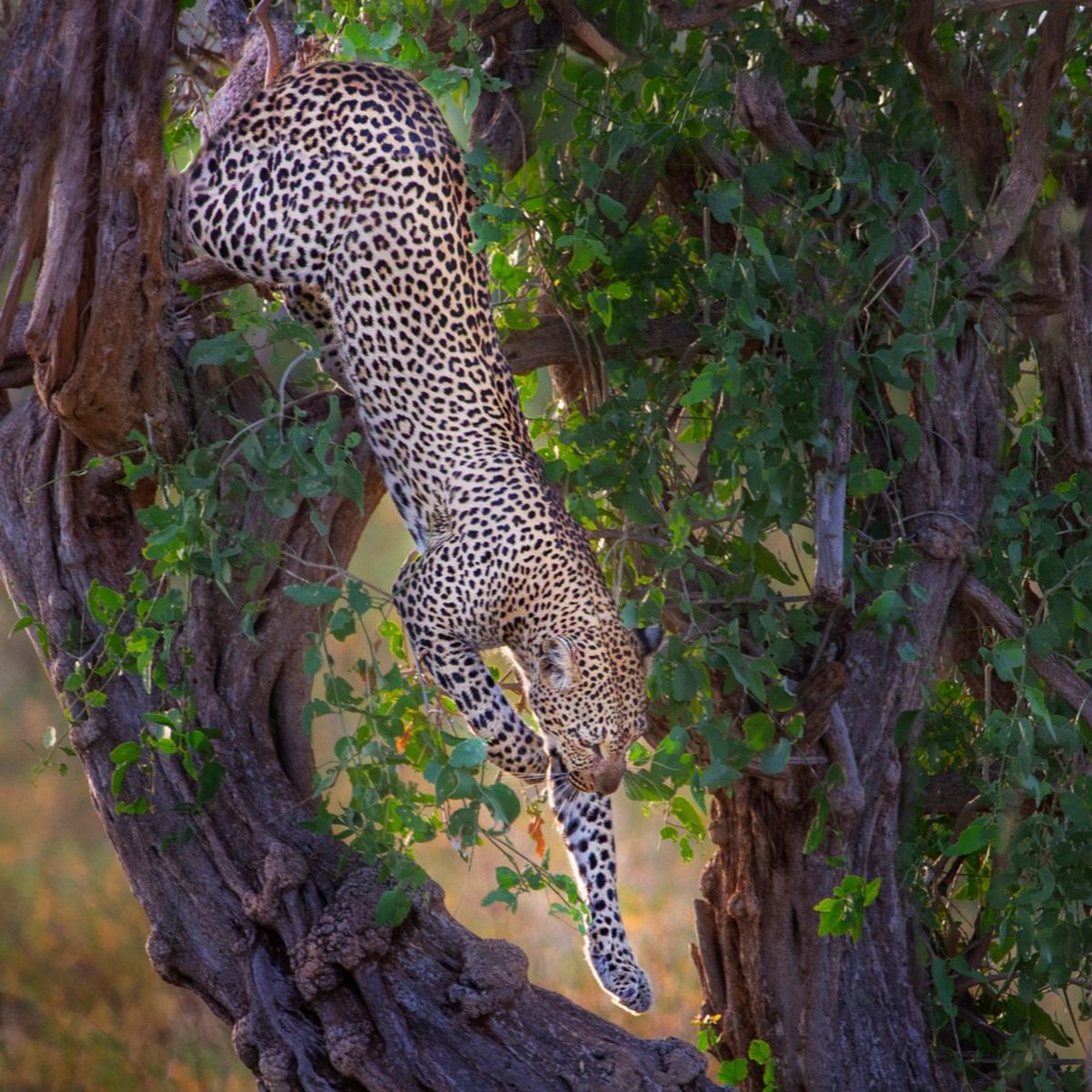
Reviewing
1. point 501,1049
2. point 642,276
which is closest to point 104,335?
point 642,276

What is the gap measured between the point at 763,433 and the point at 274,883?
1444 millimetres

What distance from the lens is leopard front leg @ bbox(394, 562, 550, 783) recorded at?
3053 millimetres

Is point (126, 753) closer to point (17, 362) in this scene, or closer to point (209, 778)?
point (209, 778)

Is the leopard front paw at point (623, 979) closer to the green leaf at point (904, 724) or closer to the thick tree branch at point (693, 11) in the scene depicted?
the green leaf at point (904, 724)

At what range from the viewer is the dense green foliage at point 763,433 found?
10.5ft

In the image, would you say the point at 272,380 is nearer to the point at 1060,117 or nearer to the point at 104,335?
the point at 104,335

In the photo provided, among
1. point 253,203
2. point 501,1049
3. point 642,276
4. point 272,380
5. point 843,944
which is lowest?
point 843,944

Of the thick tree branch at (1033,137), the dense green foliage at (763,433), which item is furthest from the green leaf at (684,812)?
the thick tree branch at (1033,137)

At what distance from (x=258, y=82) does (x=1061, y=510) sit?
7.56ft

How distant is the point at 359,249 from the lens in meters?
3.08

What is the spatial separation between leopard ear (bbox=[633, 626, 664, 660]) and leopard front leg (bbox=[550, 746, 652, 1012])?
0.33 meters

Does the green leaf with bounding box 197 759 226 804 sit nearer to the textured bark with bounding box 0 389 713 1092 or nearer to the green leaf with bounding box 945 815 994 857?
the textured bark with bounding box 0 389 713 1092

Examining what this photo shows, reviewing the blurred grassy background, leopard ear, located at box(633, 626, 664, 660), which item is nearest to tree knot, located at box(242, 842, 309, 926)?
leopard ear, located at box(633, 626, 664, 660)

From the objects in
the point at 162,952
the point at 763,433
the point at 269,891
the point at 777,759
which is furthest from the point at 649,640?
the point at 162,952
